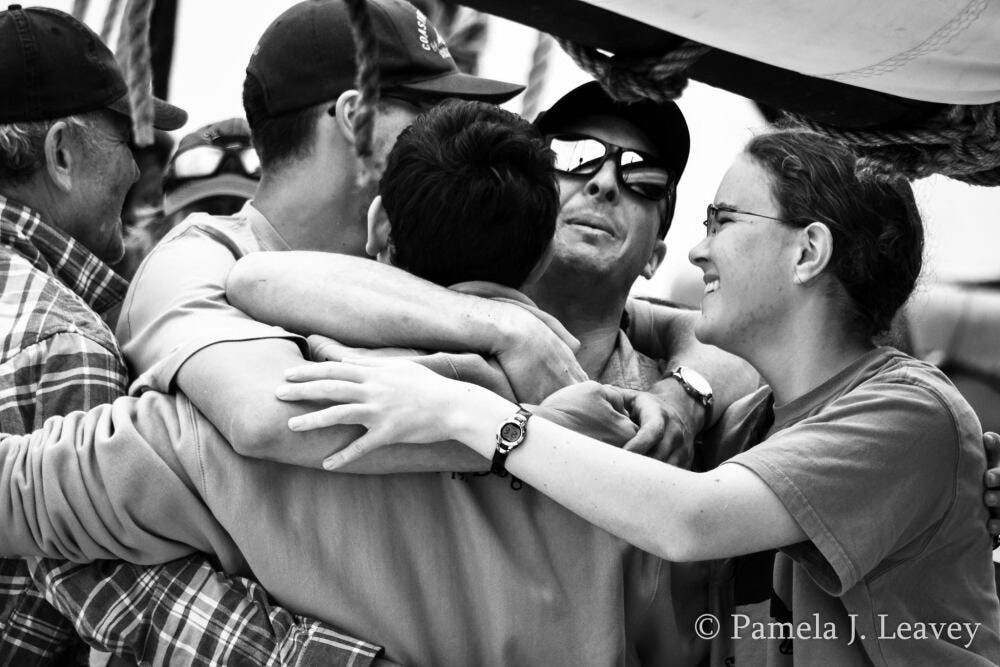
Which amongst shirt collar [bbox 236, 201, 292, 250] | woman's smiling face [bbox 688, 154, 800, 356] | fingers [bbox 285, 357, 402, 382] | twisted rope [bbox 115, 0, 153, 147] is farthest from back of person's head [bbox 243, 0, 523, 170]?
twisted rope [bbox 115, 0, 153, 147]

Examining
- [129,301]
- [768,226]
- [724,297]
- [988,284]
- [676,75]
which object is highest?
[676,75]

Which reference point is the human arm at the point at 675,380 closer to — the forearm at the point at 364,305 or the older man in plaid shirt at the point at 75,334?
the forearm at the point at 364,305

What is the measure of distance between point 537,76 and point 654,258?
56.8 inches

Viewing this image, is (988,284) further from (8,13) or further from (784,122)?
(8,13)

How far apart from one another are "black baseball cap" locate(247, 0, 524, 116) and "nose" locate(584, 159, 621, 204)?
356mm

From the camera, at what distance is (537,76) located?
5.76ft

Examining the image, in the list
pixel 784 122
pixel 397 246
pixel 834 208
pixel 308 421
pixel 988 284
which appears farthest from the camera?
pixel 988 284

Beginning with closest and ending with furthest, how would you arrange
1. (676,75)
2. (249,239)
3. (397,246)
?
1. (676,75)
2. (397,246)
3. (249,239)

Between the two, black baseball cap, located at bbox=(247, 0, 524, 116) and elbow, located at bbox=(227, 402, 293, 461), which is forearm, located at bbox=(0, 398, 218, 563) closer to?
elbow, located at bbox=(227, 402, 293, 461)

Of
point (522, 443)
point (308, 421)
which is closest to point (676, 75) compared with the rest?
point (522, 443)

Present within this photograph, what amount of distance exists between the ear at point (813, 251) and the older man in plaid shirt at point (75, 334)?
1097 mm

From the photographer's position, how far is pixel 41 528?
2053 millimetres

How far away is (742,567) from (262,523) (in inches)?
40.0

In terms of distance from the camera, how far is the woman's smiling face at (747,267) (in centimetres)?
244
